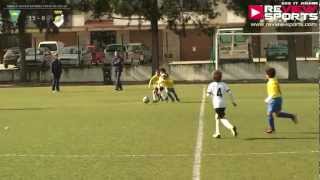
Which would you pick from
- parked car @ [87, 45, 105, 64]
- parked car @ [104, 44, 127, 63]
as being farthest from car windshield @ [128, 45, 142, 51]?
parked car @ [87, 45, 105, 64]

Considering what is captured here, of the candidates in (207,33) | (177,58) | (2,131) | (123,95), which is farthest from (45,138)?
(177,58)

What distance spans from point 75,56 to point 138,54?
5479 mm

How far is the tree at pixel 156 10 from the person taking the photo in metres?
43.7

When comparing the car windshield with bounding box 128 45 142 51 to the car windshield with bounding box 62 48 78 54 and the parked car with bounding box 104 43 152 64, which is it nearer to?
the parked car with bounding box 104 43 152 64

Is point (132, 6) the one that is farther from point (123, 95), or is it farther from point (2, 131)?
point (2, 131)

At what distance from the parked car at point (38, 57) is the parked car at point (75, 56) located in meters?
0.98

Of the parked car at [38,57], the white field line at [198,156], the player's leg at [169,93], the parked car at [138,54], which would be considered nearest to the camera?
the white field line at [198,156]

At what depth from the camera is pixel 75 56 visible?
49.3 meters

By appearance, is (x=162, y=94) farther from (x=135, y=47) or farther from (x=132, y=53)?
(x=135, y=47)

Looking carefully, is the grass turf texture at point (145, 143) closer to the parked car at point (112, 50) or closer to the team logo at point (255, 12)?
the team logo at point (255, 12)

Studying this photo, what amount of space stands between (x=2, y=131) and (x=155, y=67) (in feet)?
92.0

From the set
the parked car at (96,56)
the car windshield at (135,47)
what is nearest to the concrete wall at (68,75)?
the parked car at (96,56)

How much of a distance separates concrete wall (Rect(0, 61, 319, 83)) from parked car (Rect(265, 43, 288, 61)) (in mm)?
2593

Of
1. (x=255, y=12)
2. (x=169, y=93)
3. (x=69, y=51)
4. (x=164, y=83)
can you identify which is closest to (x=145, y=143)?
(x=164, y=83)
